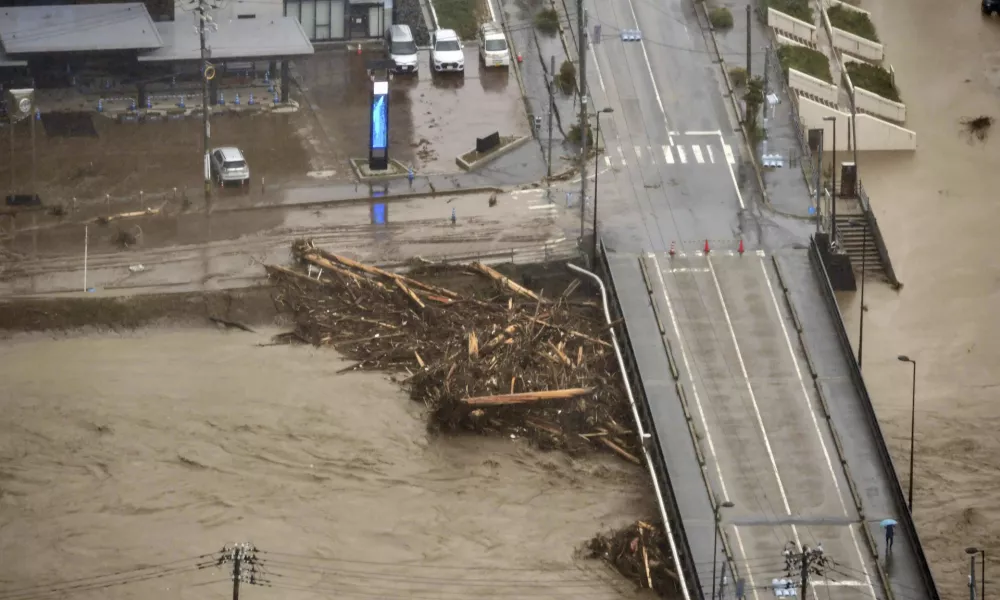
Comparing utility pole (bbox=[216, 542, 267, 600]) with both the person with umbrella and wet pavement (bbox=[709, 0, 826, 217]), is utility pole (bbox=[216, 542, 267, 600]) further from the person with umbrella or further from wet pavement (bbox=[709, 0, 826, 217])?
wet pavement (bbox=[709, 0, 826, 217])

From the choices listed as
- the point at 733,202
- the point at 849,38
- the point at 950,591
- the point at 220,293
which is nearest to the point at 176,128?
the point at 220,293

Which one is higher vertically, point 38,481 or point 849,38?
point 849,38

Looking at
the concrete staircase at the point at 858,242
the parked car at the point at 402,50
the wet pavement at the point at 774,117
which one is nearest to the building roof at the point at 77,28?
the parked car at the point at 402,50

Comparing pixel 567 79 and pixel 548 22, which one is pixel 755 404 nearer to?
pixel 567 79

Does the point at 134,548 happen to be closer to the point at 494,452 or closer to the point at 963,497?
the point at 494,452

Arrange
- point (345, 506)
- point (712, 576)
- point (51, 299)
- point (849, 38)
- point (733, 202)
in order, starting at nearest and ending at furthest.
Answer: point (712, 576), point (345, 506), point (51, 299), point (733, 202), point (849, 38)

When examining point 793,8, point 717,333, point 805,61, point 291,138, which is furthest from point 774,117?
point 291,138

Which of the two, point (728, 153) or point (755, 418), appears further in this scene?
point (728, 153)
